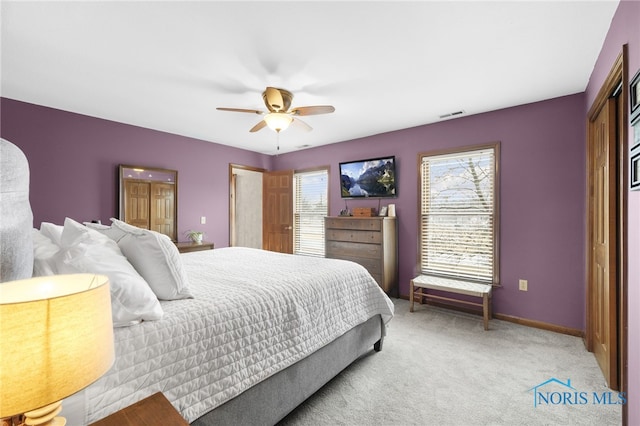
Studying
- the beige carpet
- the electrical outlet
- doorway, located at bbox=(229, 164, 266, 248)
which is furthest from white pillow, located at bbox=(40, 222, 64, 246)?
doorway, located at bbox=(229, 164, 266, 248)

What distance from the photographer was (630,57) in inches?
61.6

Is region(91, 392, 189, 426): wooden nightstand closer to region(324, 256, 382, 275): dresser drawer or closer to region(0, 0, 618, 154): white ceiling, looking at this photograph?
region(0, 0, 618, 154): white ceiling

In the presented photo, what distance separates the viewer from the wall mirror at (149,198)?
4.00m

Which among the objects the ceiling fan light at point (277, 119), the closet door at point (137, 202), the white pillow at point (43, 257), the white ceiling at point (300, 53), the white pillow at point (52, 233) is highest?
the white ceiling at point (300, 53)

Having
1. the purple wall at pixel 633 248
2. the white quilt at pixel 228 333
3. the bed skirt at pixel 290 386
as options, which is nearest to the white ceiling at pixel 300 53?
the purple wall at pixel 633 248

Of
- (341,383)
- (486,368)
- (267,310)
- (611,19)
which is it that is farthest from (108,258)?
(611,19)

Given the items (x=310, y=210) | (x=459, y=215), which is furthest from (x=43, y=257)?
(x=310, y=210)

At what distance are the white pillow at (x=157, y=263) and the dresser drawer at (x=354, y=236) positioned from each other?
9.77 ft

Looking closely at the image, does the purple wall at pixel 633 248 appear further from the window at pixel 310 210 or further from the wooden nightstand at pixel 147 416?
the window at pixel 310 210

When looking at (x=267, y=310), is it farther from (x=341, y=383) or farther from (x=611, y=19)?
(x=611, y=19)

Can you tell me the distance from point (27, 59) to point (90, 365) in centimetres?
290

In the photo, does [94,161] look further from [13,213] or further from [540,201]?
[540,201]

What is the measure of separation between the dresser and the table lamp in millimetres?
3652

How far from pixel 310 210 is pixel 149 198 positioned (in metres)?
2.63
